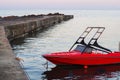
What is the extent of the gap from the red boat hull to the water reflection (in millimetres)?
388

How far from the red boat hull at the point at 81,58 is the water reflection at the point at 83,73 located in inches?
15.3

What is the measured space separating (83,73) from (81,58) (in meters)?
0.96

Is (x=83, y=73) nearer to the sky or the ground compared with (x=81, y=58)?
nearer to the ground

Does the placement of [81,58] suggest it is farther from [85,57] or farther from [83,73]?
[83,73]

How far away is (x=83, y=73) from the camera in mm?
20312

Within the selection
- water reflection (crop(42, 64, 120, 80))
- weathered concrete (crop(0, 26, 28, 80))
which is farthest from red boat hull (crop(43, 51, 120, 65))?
weathered concrete (crop(0, 26, 28, 80))

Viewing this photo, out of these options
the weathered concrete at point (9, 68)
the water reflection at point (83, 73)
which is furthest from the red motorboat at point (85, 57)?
the weathered concrete at point (9, 68)

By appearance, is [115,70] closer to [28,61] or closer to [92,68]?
[92,68]

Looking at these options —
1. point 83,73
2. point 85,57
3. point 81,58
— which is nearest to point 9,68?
point 83,73

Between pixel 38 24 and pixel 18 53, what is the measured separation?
29174 millimetres

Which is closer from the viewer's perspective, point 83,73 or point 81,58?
point 83,73

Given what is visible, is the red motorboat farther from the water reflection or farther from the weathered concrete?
the weathered concrete

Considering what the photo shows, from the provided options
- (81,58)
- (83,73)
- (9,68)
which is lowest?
(83,73)

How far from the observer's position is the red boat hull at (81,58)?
67.4 ft
